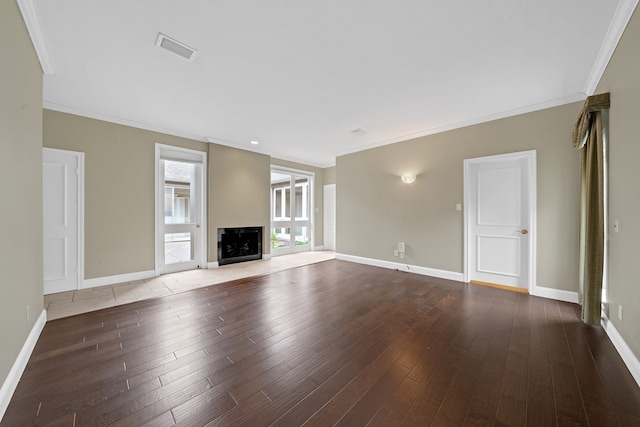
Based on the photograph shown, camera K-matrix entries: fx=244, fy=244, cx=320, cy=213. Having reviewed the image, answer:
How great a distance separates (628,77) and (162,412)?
4229 mm

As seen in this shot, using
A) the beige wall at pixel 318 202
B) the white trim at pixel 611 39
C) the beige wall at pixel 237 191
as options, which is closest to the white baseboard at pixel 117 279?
the beige wall at pixel 237 191

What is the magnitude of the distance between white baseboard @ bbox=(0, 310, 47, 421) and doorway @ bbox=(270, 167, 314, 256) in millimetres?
4645

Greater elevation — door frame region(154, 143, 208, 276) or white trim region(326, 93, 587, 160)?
white trim region(326, 93, 587, 160)

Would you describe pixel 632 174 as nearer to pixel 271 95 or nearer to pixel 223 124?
pixel 271 95

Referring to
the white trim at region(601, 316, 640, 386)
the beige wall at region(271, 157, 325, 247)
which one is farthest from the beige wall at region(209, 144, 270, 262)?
the white trim at region(601, 316, 640, 386)

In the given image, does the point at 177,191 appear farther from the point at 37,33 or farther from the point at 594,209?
the point at 594,209

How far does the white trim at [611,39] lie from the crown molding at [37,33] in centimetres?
449

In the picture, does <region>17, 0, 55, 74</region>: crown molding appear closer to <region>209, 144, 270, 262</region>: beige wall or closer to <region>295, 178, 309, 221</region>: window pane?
<region>209, 144, 270, 262</region>: beige wall

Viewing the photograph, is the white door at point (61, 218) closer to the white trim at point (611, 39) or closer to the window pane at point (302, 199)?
the window pane at point (302, 199)

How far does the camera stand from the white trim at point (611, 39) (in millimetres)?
1855

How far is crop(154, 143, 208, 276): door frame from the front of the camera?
14.9 feet

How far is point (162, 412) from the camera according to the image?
4.89 feet

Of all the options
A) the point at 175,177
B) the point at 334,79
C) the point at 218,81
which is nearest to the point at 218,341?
the point at 218,81

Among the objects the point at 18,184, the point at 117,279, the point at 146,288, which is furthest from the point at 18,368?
the point at 117,279
